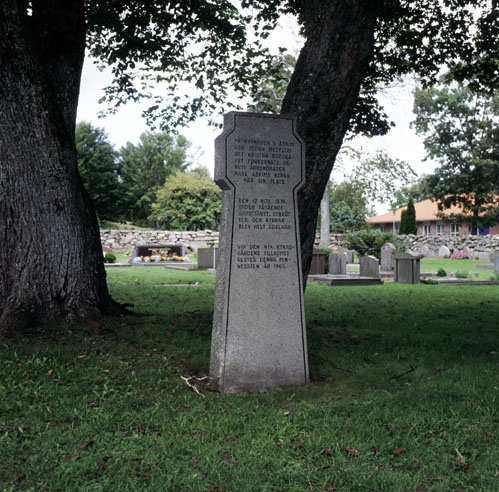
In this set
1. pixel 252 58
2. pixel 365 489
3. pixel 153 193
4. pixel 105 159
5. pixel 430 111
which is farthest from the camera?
pixel 153 193

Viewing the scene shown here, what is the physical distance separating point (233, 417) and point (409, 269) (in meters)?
14.8

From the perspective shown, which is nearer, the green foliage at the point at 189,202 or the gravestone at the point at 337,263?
the gravestone at the point at 337,263

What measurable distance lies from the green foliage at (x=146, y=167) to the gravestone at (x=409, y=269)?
136ft

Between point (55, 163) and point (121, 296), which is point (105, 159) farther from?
point (55, 163)

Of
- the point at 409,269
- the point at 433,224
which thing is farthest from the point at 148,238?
the point at 433,224

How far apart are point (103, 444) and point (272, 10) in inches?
364

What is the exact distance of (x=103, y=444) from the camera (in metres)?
3.67

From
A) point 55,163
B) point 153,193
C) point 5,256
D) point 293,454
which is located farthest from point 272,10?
point 153,193

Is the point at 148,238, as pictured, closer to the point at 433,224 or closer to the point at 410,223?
the point at 410,223

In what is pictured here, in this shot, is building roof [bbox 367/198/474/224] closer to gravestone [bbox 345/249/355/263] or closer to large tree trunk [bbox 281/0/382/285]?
gravestone [bbox 345/249/355/263]

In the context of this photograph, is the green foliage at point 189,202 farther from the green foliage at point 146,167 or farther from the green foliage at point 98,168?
the green foliage at point 146,167

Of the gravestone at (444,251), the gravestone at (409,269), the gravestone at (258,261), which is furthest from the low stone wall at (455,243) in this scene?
the gravestone at (258,261)

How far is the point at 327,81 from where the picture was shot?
20.4ft

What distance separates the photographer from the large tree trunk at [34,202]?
618 centimetres
